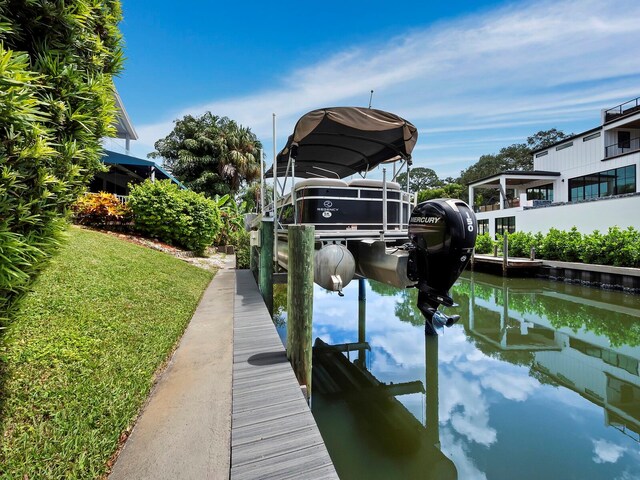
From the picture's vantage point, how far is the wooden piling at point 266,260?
6387 mm

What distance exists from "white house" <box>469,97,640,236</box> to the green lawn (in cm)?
1655

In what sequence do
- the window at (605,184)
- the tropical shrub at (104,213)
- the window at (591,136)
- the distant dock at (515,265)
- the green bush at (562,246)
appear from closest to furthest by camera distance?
1. the tropical shrub at (104,213)
2. the green bush at (562,246)
3. the distant dock at (515,265)
4. the window at (605,184)
5. the window at (591,136)

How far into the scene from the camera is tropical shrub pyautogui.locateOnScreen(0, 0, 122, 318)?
1.30 meters

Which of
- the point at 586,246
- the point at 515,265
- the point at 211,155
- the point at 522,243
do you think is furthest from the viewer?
the point at 211,155

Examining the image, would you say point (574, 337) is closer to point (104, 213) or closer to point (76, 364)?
point (76, 364)

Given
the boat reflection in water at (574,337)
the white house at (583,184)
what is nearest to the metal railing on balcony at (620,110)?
the white house at (583,184)

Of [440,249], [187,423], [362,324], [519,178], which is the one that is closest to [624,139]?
[519,178]

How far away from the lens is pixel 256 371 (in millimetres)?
3256

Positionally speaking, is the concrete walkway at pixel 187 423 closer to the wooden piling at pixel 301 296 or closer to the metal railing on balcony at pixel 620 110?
the wooden piling at pixel 301 296

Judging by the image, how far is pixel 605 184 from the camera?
1908cm

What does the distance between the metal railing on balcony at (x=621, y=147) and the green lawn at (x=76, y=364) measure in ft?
77.9

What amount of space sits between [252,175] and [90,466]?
2453 centimetres

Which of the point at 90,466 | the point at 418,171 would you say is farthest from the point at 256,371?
the point at 418,171

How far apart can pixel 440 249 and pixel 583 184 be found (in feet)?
76.1
